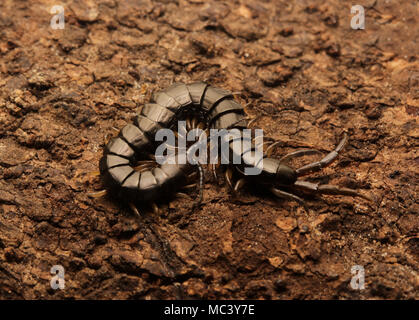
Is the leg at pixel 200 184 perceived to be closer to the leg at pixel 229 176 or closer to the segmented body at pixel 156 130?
the segmented body at pixel 156 130

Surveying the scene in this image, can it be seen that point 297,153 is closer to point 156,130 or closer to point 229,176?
point 229,176

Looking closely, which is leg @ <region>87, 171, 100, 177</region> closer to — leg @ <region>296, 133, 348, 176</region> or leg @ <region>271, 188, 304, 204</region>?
leg @ <region>271, 188, 304, 204</region>

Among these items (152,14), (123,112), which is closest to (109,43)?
(152,14)

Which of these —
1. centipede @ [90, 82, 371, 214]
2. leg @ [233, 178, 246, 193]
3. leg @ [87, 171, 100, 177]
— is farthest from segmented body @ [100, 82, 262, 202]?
leg @ [233, 178, 246, 193]

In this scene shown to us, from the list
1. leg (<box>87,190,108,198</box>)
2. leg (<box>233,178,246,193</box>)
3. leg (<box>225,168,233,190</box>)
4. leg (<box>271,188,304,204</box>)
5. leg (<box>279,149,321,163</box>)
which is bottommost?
leg (<box>271,188,304,204</box>)

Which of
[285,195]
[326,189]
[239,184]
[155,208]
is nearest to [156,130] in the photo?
[155,208]

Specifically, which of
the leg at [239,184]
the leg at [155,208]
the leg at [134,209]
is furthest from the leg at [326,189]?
the leg at [134,209]

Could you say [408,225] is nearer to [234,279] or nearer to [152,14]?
[234,279]

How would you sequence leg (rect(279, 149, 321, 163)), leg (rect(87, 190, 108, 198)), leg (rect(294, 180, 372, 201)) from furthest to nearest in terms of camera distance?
leg (rect(279, 149, 321, 163)) < leg (rect(87, 190, 108, 198)) < leg (rect(294, 180, 372, 201))
